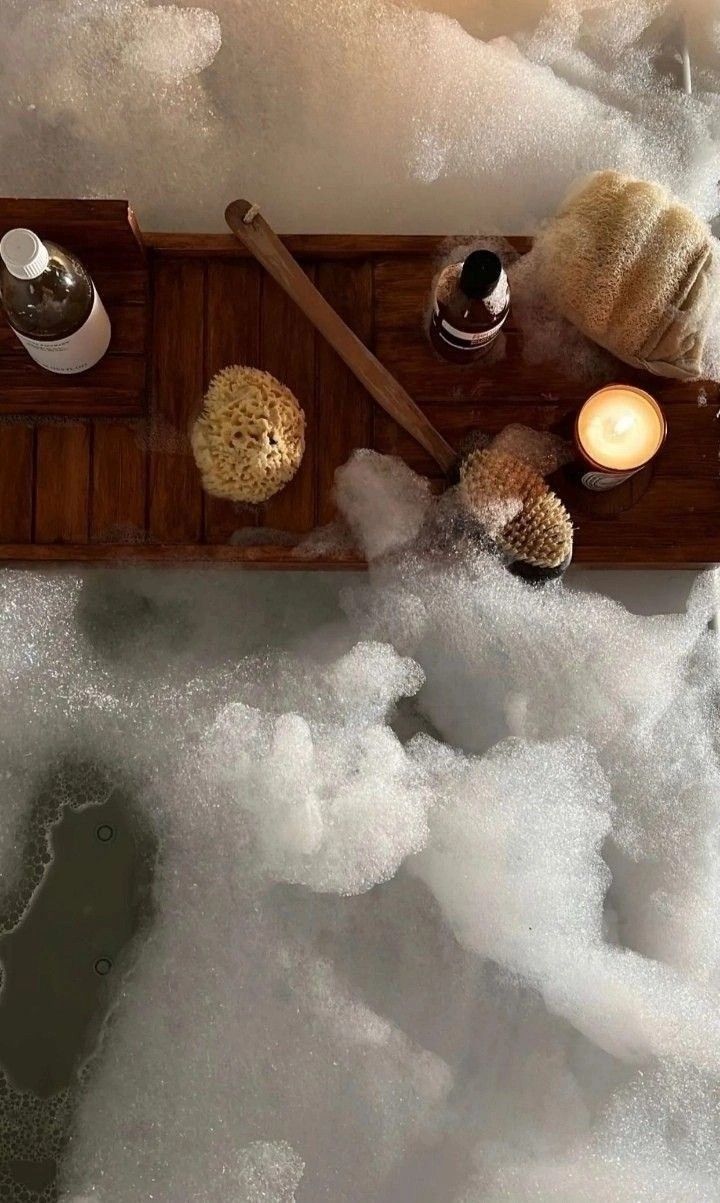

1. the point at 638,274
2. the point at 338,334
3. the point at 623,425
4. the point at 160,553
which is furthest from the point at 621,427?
the point at 160,553

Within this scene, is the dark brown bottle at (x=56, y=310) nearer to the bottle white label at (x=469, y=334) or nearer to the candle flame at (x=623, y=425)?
the bottle white label at (x=469, y=334)

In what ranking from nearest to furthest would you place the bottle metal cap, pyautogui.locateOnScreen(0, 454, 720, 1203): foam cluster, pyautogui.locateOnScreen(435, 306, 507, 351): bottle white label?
1. the bottle metal cap
2. pyautogui.locateOnScreen(435, 306, 507, 351): bottle white label
3. pyautogui.locateOnScreen(0, 454, 720, 1203): foam cluster

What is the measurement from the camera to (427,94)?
830mm

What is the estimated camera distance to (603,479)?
689mm

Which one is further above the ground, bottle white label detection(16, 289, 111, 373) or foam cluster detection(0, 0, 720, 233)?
foam cluster detection(0, 0, 720, 233)

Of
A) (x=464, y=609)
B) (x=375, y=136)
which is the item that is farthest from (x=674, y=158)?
(x=464, y=609)

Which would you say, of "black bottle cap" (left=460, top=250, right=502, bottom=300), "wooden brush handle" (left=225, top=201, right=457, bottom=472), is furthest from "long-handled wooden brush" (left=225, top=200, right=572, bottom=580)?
"black bottle cap" (left=460, top=250, right=502, bottom=300)

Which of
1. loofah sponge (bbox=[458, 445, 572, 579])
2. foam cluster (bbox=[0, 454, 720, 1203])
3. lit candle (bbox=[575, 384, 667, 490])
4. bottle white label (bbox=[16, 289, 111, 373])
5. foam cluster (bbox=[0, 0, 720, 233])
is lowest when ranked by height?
foam cluster (bbox=[0, 454, 720, 1203])

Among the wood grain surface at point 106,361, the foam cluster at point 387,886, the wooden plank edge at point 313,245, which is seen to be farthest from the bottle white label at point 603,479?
the wood grain surface at point 106,361

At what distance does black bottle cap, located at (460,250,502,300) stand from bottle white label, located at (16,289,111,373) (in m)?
0.26

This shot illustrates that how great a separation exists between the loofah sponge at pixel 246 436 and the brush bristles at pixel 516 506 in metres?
0.14

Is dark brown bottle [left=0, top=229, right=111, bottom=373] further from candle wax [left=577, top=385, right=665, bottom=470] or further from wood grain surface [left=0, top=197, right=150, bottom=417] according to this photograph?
candle wax [left=577, top=385, right=665, bottom=470]

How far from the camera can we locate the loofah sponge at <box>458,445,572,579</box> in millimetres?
687

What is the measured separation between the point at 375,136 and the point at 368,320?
0.24 metres
